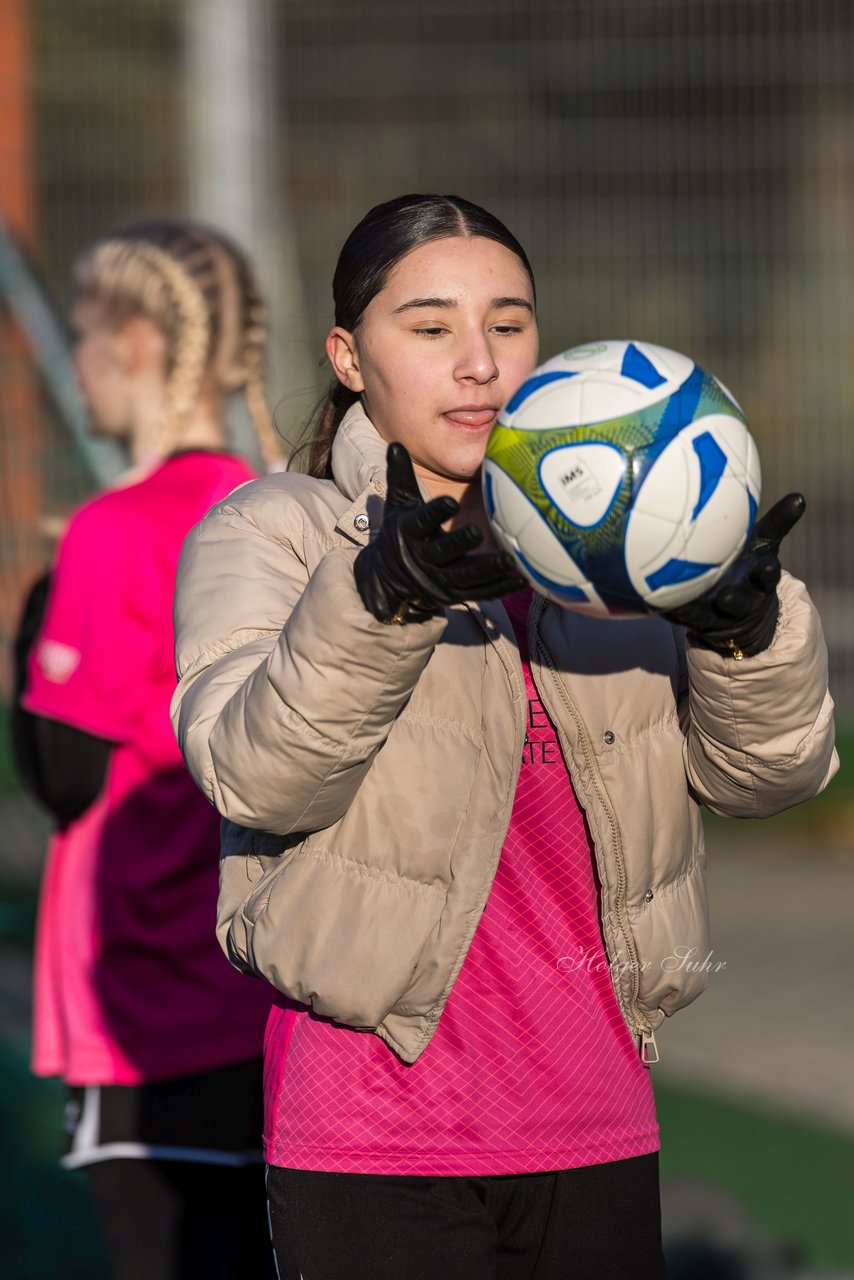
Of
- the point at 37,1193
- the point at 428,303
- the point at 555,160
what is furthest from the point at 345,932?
the point at 555,160

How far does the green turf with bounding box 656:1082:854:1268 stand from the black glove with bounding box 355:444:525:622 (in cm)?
300

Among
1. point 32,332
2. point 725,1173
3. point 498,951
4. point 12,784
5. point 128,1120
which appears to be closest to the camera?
point 498,951

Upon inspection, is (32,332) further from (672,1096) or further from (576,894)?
(576,894)

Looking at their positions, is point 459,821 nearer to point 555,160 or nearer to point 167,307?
point 167,307

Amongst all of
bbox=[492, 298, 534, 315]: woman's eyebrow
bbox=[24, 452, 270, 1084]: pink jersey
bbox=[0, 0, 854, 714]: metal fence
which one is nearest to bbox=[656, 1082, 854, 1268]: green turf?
bbox=[24, 452, 270, 1084]: pink jersey

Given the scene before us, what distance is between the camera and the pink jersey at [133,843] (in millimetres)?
3369

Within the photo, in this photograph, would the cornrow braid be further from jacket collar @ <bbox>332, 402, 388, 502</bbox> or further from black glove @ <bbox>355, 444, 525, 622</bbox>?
black glove @ <bbox>355, 444, 525, 622</bbox>

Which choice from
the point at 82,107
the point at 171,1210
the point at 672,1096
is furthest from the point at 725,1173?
the point at 82,107

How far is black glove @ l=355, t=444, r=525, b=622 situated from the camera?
206cm

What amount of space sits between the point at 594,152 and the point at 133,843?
638 cm

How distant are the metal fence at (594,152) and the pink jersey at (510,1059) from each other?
21.1 feet

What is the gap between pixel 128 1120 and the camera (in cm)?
339

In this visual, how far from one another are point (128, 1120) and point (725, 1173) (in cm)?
236

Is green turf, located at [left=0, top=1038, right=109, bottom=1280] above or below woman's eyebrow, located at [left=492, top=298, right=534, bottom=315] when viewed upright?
below
